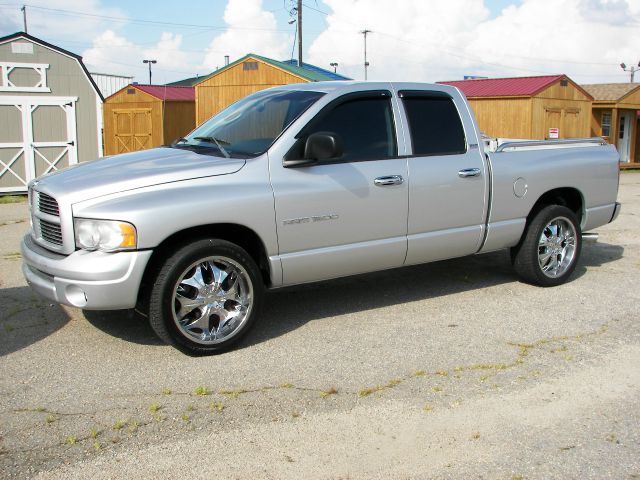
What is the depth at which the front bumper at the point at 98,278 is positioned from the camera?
443 cm

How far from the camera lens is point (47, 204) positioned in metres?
4.79

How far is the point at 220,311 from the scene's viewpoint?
16.1ft

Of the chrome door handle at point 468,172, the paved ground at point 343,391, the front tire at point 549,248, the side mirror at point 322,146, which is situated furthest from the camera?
the front tire at point 549,248

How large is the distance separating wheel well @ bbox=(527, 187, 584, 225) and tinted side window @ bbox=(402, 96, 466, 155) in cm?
117

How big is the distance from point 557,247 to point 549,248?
118 mm

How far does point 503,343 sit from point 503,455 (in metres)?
1.71

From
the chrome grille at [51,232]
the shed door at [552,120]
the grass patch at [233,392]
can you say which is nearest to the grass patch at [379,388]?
the grass patch at [233,392]

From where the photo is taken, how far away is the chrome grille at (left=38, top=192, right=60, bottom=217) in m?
4.66

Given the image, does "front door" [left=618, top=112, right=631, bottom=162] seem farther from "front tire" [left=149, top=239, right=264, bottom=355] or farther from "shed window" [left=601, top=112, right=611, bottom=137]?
"front tire" [left=149, top=239, right=264, bottom=355]

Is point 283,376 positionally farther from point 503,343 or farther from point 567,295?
point 567,295

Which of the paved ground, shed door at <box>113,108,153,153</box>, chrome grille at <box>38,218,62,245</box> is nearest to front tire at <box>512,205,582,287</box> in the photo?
the paved ground

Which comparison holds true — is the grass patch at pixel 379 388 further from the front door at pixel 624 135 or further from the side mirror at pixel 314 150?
the front door at pixel 624 135

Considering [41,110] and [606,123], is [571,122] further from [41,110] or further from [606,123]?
[41,110]

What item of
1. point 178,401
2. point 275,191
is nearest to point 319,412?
point 178,401
